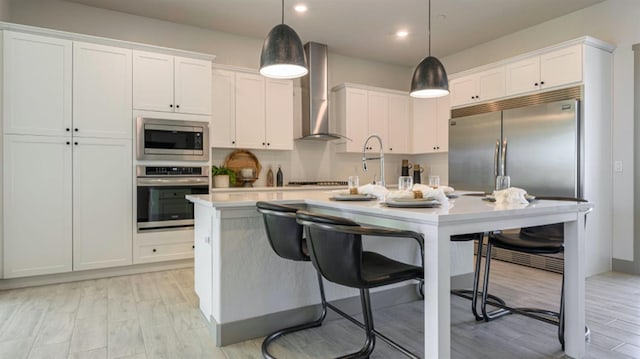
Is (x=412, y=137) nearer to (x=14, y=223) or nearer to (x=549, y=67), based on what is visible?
(x=549, y=67)

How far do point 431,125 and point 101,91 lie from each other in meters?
4.24

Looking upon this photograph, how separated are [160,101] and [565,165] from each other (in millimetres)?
4064

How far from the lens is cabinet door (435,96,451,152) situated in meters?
5.22

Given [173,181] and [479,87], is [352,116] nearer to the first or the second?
[479,87]

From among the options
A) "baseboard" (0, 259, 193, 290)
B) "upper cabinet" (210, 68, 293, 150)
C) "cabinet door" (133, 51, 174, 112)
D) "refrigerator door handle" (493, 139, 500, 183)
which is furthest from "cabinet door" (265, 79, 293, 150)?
"refrigerator door handle" (493, 139, 500, 183)

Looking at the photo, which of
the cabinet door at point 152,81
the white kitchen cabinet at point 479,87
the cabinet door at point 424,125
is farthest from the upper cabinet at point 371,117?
the cabinet door at point 152,81

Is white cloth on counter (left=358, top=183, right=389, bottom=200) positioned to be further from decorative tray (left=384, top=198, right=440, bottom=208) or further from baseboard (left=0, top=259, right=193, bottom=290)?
baseboard (left=0, top=259, right=193, bottom=290)

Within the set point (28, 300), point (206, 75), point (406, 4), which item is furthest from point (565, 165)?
point (28, 300)

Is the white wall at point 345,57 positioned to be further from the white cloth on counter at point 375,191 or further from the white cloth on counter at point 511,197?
the white cloth on counter at point 375,191

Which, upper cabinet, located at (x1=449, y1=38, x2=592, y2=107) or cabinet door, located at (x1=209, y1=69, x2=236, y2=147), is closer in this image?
upper cabinet, located at (x1=449, y1=38, x2=592, y2=107)

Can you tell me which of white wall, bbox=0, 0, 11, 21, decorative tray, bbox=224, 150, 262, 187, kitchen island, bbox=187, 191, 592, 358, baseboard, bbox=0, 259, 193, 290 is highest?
white wall, bbox=0, 0, 11, 21

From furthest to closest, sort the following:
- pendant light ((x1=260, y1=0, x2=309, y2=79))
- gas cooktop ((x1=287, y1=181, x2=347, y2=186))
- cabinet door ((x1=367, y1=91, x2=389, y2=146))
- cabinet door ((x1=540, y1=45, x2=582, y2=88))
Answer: cabinet door ((x1=367, y1=91, x2=389, y2=146)) → gas cooktop ((x1=287, y1=181, x2=347, y2=186)) → cabinet door ((x1=540, y1=45, x2=582, y2=88)) → pendant light ((x1=260, y1=0, x2=309, y2=79))

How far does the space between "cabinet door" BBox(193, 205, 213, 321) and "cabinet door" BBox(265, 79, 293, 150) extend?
7.37 ft

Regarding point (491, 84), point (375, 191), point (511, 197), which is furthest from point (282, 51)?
point (491, 84)
